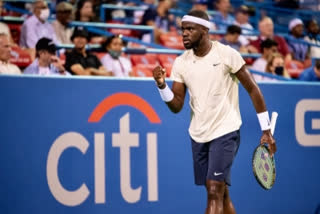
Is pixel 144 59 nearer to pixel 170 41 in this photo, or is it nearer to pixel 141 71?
pixel 141 71

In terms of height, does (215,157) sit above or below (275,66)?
below

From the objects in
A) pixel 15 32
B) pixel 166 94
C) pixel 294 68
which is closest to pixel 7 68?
pixel 166 94

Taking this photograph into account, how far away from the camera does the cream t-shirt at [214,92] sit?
229 inches

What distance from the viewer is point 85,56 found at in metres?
9.16

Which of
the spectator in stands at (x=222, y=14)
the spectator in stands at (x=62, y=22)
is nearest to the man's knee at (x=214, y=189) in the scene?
the spectator in stands at (x=62, y=22)

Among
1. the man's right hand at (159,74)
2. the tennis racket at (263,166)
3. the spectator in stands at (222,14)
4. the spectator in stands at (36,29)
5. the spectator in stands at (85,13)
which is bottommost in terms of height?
the tennis racket at (263,166)

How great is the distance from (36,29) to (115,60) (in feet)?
4.23

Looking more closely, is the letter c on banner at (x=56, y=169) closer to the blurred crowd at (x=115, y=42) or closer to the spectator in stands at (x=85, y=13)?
the blurred crowd at (x=115, y=42)

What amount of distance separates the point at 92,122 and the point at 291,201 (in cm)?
265

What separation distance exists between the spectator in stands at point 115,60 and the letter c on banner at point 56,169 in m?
3.10

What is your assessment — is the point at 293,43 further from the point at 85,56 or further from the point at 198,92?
the point at 198,92

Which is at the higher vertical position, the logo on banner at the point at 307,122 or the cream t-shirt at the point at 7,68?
the cream t-shirt at the point at 7,68

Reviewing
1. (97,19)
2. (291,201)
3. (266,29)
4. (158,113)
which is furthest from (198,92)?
(266,29)

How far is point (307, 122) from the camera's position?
26.2 ft
